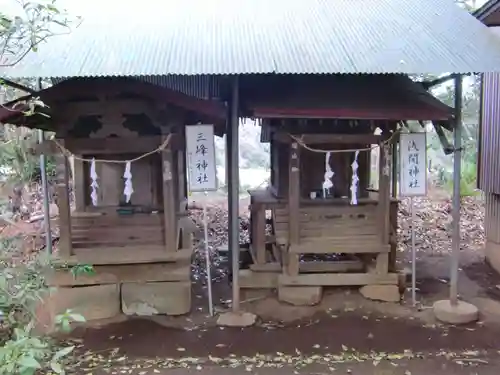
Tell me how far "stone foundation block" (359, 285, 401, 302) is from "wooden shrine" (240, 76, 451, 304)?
0.05 feet

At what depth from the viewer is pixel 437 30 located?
632 cm

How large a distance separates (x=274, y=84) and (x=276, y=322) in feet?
9.66

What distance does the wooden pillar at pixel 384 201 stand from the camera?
652cm

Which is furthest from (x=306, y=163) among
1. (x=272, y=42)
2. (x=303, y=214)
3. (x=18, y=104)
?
Answer: (x=18, y=104)

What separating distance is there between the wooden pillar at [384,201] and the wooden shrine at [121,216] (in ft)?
6.74

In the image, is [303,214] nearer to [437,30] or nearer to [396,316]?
[396,316]

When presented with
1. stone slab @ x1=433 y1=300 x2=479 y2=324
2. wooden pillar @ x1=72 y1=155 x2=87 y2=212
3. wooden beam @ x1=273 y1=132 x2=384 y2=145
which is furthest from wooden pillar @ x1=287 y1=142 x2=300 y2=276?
wooden pillar @ x1=72 y1=155 x2=87 y2=212

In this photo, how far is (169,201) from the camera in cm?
628

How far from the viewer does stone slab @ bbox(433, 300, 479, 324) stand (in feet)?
19.8

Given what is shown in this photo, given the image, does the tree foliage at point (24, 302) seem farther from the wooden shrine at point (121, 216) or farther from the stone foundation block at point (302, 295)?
the stone foundation block at point (302, 295)

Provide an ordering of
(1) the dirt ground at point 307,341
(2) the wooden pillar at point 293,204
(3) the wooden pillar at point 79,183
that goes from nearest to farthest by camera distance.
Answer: (1) the dirt ground at point 307,341, (2) the wooden pillar at point 293,204, (3) the wooden pillar at point 79,183

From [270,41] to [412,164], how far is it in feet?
7.04

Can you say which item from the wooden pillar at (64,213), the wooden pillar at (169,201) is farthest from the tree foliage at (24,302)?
the wooden pillar at (169,201)

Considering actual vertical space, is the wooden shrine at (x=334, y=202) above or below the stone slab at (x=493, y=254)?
above
